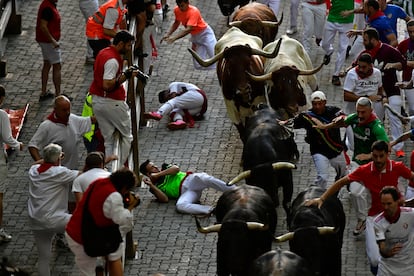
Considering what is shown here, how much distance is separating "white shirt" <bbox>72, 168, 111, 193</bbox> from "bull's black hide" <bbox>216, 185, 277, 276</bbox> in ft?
6.13

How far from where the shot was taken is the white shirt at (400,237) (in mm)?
18250

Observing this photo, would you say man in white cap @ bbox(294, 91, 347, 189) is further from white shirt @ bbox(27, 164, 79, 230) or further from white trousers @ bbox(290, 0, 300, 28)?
white trousers @ bbox(290, 0, 300, 28)

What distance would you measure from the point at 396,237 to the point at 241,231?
213cm

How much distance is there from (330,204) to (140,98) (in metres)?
6.15

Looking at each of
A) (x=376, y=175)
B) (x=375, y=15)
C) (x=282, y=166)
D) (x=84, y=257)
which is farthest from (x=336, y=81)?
(x=84, y=257)

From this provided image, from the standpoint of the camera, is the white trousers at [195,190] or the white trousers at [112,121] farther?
the white trousers at [195,190]

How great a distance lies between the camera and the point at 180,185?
877 inches

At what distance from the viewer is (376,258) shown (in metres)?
19.3

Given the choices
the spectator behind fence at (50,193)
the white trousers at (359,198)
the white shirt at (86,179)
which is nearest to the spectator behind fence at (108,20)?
the spectator behind fence at (50,193)

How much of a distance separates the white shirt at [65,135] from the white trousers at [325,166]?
12.0 feet

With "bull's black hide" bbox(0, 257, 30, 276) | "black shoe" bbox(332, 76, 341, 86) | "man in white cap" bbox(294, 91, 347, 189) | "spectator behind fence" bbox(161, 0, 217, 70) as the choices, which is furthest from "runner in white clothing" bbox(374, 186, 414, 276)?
"spectator behind fence" bbox(161, 0, 217, 70)

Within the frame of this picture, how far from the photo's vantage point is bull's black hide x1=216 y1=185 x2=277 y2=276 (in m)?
18.8

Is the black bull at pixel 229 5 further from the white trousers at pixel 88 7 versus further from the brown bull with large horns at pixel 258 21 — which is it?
the white trousers at pixel 88 7

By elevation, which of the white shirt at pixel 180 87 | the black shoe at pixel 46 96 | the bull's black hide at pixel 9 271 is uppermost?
the bull's black hide at pixel 9 271
